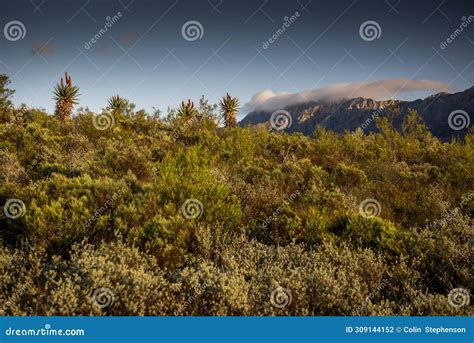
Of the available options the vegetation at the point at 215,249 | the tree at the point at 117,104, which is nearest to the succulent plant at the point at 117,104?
the tree at the point at 117,104

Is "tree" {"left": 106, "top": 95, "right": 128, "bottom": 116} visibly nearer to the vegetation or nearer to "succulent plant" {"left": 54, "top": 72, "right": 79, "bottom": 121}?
"succulent plant" {"left": 54, "top": 72, "right": 79, "bottom": 121}

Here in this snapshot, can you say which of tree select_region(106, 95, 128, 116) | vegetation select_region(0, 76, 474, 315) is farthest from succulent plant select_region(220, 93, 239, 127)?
vegetation select_region(0, 76, 474, 315)

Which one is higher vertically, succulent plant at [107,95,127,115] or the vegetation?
succulent plant at [107,95,127,115]

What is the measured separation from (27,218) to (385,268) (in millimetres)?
5504

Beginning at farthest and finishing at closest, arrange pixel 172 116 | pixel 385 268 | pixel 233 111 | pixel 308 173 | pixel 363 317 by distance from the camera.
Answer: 1. pixel 233 111
2. pixel 172 116
3. pixel 308 173
4. pixel 385 268
5. pixel 363 317

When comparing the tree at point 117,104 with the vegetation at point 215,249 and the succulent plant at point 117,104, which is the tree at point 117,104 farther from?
the vegetation at point 215,249

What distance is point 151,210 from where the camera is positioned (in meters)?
5.92

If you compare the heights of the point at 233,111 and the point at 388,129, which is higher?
the point at 233,111

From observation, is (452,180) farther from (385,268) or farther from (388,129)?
(388,129)

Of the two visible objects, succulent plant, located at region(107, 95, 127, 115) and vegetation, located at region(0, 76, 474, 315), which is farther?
succulent plant, located at region(107, 95, 127, 115)

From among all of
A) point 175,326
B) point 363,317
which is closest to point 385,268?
point 363,317

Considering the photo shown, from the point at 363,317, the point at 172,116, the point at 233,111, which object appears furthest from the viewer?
the point at 233,111

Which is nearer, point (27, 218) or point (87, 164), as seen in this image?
point (27, 218)

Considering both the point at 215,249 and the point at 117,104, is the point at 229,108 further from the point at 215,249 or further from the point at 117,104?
the point at 215,249
